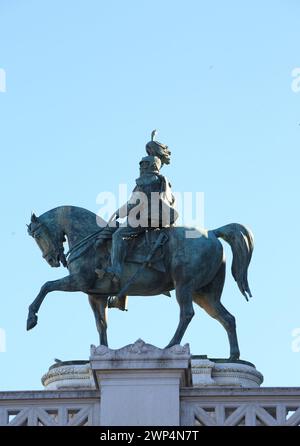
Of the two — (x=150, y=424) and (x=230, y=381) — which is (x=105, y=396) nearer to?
(x=150, y=424)

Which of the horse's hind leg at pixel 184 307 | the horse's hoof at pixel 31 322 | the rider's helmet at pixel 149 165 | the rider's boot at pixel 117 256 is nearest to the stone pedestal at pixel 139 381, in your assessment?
the horse's hind leg at pixel 184 307

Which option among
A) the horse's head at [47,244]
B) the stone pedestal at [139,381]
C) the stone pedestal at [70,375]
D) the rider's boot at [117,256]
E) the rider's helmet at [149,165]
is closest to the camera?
→ the stone pedestal at [139,381]

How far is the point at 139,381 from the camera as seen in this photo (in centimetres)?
2589

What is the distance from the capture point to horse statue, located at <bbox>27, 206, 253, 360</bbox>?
29.7 meters

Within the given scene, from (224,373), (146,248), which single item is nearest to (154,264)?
(146,248)

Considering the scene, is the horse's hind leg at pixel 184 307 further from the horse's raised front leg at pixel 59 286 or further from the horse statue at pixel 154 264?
the horse's raised front leg at pixel 59 286

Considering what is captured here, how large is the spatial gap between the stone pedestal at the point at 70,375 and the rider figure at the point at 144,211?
1872 mm

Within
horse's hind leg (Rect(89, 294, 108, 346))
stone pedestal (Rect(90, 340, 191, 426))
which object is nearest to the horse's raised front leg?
horse's hind leg (Rect(89, 294, 108, 346))

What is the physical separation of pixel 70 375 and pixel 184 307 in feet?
8.77

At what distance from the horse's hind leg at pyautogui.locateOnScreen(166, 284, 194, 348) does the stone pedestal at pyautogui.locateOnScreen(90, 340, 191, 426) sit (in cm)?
316

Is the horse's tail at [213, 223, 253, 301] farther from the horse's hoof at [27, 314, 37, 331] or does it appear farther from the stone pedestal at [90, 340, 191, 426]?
the stone pedestal at [90, 340, 191, 426]

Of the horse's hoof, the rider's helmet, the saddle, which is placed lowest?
the horse's hoof

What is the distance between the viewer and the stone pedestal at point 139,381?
25672 millimetres

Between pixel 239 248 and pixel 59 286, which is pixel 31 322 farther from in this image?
pixel 239 248
